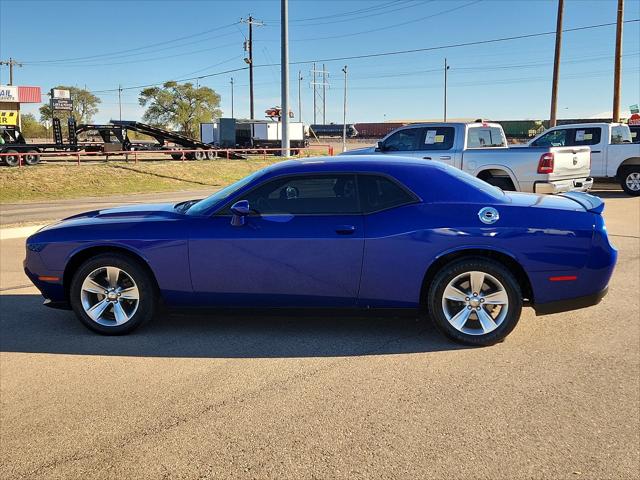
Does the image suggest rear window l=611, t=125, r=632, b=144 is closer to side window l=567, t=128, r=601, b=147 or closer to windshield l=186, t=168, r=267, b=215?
side window l=567, t=128, r=601, b=147

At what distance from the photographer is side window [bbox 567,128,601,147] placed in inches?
663

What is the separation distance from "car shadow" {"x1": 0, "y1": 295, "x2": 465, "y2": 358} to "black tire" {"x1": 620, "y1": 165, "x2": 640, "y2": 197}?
13791 mm

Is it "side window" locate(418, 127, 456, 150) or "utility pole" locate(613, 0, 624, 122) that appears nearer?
"side window" locate(418, 127, 456, 150)

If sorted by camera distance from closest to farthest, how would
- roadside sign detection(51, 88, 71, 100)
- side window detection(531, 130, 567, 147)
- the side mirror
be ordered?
the side mirror → side window detection(531, 130, 567, 147) → roadside sign detection(51, 88, 71, 100)

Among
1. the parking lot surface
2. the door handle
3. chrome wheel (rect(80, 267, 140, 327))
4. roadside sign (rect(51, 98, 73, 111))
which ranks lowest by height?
the parking lot surface

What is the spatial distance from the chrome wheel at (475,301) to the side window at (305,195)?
3.48ft

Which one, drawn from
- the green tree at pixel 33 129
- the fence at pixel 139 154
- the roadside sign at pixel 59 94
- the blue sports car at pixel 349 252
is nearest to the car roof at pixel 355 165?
the blue sports car at pixel 349 252

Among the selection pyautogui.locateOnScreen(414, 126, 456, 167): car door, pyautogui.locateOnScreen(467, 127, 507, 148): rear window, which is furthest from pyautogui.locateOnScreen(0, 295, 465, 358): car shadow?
pyautogui.locateOnScreen(467, 127, 507, 148): rear window

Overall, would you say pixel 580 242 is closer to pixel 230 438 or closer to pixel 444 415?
pixel 444 415

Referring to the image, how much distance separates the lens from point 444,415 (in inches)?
139

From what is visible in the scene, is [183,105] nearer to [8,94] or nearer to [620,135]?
[8,94]

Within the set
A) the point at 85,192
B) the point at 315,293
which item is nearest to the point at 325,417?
the point at 315,293

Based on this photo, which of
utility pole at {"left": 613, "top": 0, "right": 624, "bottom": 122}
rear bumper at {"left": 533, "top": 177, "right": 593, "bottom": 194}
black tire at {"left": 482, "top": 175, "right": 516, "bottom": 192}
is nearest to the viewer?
rear bumper at {"left": 533, "top": 177, "right": 593, "bottom": 194}

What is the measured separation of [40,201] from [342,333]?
16.9 metres
